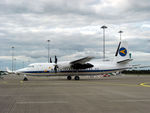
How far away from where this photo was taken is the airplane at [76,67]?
3597cm

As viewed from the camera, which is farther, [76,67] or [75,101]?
[76,67]

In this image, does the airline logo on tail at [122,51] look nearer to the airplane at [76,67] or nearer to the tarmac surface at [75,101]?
the airplane at [76,67]

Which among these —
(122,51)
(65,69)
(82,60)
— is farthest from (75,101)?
(122,51)

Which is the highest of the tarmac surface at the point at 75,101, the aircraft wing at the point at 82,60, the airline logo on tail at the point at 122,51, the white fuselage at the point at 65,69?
the airline logo on tail at the point at 122,51

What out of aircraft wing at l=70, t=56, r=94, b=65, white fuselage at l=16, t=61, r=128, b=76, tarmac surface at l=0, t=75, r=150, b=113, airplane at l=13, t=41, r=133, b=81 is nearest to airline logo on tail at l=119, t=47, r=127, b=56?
airplane at l=13, t=41, r=133, b=81

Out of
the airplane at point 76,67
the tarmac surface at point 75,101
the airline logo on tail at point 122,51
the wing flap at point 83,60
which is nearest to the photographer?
the tarmac surface at point 75,101

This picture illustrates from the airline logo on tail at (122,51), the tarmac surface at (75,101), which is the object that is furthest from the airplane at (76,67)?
the tarmac surface at (75,101)

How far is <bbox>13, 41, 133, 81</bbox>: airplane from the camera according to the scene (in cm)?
3597

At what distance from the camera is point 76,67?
123ft

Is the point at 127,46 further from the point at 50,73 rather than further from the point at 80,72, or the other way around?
the point at 50,73

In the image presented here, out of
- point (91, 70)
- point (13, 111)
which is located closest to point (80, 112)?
point (13, 111)

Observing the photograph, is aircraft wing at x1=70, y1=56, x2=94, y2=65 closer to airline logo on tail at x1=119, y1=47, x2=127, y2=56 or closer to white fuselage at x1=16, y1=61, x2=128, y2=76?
white fuselage at x1=16, y1=61, x2=128, y2=76

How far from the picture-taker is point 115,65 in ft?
131

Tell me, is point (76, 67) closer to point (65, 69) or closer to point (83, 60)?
point (65, 69)
